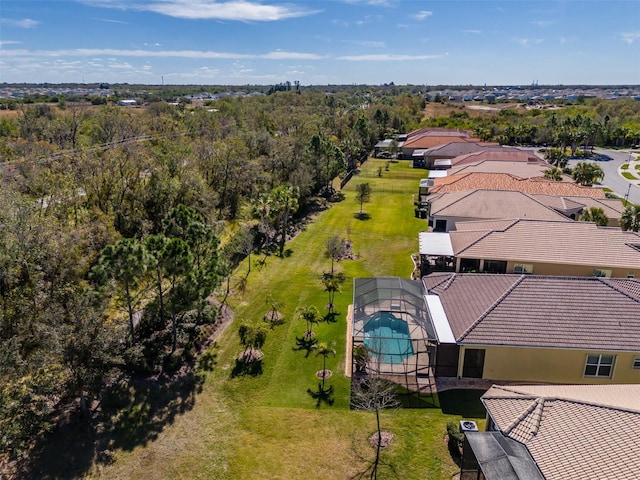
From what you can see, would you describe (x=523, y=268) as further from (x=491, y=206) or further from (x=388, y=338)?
(x=388, y=338)

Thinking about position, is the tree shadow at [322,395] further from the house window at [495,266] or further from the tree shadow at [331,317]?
the house window at [495,266]

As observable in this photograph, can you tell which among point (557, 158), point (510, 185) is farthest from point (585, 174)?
point (557, 158)

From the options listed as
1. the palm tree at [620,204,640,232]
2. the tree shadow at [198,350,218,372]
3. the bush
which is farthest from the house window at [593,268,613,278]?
the tree shadow at [198,350,218,372]

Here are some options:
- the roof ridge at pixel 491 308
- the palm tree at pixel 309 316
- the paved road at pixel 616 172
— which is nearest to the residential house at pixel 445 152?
the paved road at pixel 616 172

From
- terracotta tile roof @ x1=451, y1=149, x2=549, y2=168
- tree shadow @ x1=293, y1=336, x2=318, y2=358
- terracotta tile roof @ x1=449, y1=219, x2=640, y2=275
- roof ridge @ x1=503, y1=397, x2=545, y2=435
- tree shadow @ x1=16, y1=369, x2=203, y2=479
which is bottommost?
tree shadow @ x1=16, y1=369, x2=203, y2=479

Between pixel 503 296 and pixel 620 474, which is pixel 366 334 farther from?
pixel 620 474

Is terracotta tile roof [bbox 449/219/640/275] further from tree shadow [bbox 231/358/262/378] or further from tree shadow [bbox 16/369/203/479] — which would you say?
tree shadow [bbox 16/369/203/479]
